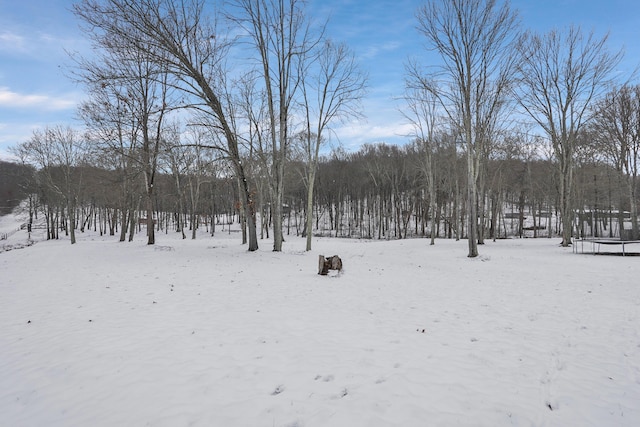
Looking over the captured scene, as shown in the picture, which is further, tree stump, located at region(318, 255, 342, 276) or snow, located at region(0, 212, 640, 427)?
tree stump, located at region(318, 255, 342, 276)

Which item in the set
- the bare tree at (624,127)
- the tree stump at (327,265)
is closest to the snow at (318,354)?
the tree stump at (327,265)

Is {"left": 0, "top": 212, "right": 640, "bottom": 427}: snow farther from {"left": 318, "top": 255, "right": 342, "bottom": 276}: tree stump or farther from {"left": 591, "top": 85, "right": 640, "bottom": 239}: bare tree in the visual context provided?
{"left": 591, "top": 85, "right": 640, "bottom": 239}: bare tree

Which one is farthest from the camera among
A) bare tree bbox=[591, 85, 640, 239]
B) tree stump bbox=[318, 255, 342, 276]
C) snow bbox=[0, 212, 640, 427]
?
bare tree bbox=[591, 85, 640, 239]

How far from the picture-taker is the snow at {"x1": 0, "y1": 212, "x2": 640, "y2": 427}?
10.4 ft

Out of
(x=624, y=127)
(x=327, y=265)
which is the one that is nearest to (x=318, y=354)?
(x=327, y=265)

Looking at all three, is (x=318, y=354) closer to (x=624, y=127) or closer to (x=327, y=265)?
(x=327, y=265)

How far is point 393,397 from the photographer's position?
3395mm

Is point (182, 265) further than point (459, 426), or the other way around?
point (182, 265)

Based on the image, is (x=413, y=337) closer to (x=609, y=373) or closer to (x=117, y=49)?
(x=609, y=373)

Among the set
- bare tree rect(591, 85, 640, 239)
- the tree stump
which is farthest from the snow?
bare tree rect(591, 85, 640, 239)

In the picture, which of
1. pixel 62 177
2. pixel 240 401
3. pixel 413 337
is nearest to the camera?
pixel 240 401

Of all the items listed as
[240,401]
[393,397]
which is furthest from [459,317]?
[240,401]

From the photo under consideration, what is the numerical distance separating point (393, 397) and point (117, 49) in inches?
630

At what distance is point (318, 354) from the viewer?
14.7 feet
